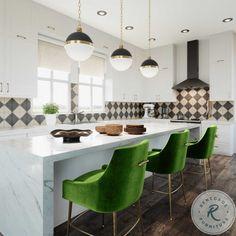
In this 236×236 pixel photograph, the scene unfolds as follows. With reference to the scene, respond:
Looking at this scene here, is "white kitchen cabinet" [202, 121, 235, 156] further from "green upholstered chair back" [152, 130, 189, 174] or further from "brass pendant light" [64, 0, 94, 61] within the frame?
"brass pendant light" [64, 0, 94, 61]

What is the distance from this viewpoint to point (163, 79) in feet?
20.0

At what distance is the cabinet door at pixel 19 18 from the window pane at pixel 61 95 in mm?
1117

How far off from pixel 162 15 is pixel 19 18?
2.47 m

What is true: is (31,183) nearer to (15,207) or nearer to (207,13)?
(15,207)

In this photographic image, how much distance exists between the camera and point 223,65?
5105 millimetres

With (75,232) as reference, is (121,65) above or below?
above

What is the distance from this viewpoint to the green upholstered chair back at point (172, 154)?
2.10m

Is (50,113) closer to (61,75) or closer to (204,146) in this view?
(61,75)

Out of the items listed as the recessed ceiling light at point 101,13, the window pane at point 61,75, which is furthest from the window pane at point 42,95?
the recessed ceiling light at point 101,13

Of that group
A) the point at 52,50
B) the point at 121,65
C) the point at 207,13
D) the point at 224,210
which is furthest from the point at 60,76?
the point at 224,210

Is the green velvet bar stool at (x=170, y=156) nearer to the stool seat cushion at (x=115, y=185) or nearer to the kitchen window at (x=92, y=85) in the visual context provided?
the stool seat cushion at (x=115, y=185)

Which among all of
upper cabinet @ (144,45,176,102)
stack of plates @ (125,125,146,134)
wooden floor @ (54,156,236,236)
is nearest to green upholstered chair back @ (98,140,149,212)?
wooden floor @ (54,156,236,236)

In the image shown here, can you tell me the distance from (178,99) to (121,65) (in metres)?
3.78

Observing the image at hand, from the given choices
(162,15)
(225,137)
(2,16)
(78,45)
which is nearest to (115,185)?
(78,45)
